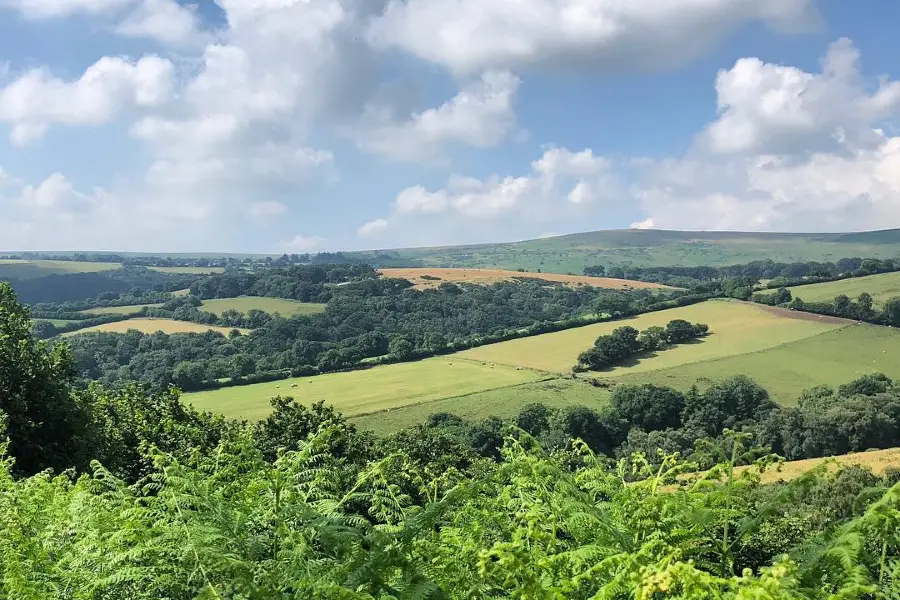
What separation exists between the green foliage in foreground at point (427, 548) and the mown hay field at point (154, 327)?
4704 inches

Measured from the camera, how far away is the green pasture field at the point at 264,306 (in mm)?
138500

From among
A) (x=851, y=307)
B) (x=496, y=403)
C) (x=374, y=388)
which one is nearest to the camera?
(x=496, y=403)

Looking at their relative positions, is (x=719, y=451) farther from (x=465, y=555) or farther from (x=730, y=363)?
(x=730, y=363)

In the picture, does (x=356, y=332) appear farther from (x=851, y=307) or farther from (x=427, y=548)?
(x=427, y=548)

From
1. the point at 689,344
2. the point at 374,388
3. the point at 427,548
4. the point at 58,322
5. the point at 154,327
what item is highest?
the point at 427,548

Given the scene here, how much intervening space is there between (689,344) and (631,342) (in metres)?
8.99

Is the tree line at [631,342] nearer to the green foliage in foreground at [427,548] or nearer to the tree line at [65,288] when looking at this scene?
the green foliage in foreground at [427,548]

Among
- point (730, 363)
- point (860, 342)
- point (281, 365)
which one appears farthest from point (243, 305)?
point (860, 342)

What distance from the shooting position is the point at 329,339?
123375 millimetres

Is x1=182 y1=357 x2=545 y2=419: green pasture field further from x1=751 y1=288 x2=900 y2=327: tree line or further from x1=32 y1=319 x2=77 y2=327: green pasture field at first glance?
x1=32 y1=319 x2=77 y2=327: green pasture field

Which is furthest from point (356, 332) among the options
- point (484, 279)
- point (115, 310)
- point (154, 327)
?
point (115, 310)

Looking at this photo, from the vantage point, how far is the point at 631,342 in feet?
295

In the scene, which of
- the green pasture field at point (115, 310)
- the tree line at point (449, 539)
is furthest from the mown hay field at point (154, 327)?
the tree line at point (449, 539)

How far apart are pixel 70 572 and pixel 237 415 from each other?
65295mm
